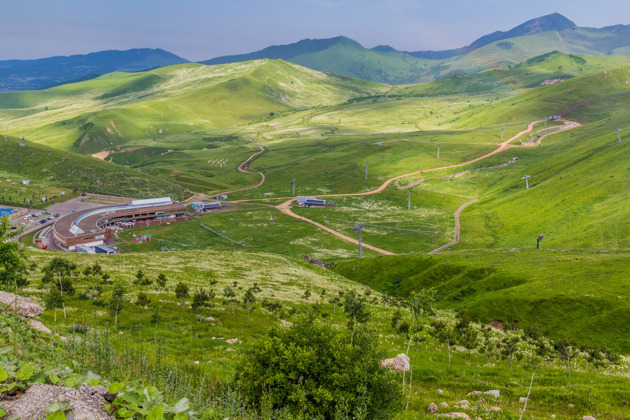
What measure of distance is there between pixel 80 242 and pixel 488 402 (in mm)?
165358

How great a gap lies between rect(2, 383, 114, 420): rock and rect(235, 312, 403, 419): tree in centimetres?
1202

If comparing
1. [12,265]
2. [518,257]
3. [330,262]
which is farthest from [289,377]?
[330,262]

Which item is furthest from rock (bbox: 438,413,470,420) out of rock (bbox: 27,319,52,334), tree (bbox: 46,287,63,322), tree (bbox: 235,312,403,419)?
tree (bbox: 46,287,63,322)

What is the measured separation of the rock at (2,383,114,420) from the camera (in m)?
6.60

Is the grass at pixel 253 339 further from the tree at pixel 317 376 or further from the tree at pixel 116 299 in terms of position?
the tree at pixel 317 376

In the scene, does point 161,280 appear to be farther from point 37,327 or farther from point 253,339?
point 37,327

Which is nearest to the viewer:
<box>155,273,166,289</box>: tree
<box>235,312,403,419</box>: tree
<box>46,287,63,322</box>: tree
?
<box>235,312,403,419</box>: tree

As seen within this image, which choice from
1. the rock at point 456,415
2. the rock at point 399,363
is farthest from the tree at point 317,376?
the rock at point 399,363

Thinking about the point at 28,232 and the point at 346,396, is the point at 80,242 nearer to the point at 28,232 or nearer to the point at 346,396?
the point at 28,232

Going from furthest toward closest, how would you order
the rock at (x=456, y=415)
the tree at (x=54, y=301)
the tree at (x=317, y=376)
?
the tree at (x=54, y=301) < the rock at (x=456, y=415) < the tree at (x=317, y=376)

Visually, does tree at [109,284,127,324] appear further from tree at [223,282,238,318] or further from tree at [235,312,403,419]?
tree at [235,312,403,419]

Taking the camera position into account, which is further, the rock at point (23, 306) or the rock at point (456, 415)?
the rock at point (23, 306)

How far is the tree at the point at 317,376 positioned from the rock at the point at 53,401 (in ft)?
39.4

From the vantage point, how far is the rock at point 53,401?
660 cm
